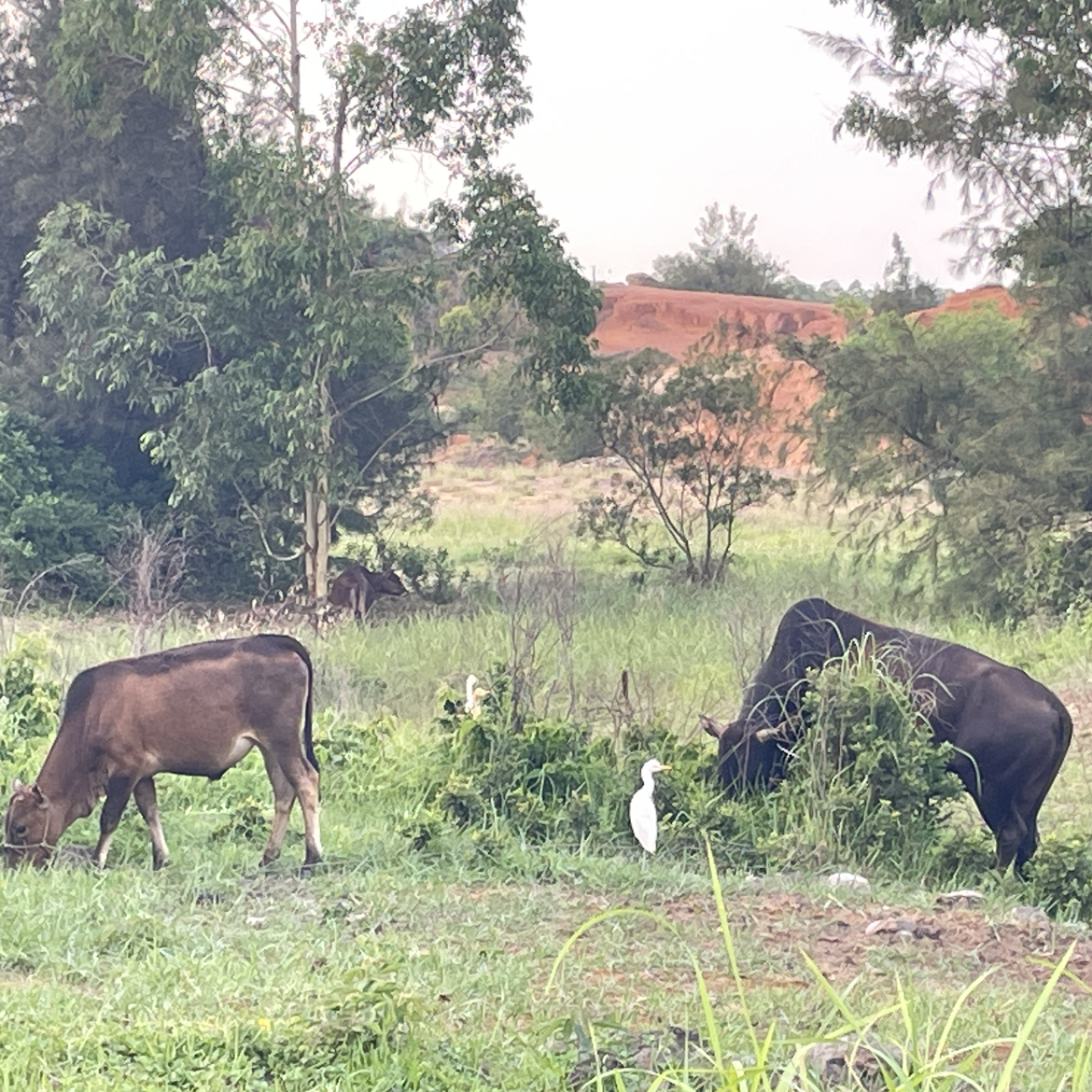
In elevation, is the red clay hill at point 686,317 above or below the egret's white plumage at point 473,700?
above

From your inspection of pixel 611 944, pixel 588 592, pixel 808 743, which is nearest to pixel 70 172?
pixel 588 592

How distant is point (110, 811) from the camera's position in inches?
247

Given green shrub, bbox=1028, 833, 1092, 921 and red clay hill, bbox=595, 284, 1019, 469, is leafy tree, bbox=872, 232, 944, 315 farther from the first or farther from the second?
green shrub, bbox=1028, 833, 1092, 921

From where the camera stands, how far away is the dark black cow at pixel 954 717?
6.89 metres

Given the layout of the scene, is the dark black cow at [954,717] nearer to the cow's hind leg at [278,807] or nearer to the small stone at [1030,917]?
the small stone at [1030,917]

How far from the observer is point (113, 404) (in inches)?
706

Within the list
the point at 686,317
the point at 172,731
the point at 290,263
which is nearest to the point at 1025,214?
the point at 290,263

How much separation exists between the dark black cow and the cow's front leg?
8.13 ft

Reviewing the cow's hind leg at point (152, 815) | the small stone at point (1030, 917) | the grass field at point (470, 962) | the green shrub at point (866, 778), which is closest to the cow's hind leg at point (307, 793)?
the grass field at point (470, 962)

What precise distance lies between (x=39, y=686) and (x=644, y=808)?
4.00 metres

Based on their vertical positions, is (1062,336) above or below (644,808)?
above

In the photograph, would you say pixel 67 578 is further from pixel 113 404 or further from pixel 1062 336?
pixel 1062 336

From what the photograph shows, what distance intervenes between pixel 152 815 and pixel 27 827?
1.58 feet

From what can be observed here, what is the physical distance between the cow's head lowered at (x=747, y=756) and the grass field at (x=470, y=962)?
0.54 meters
